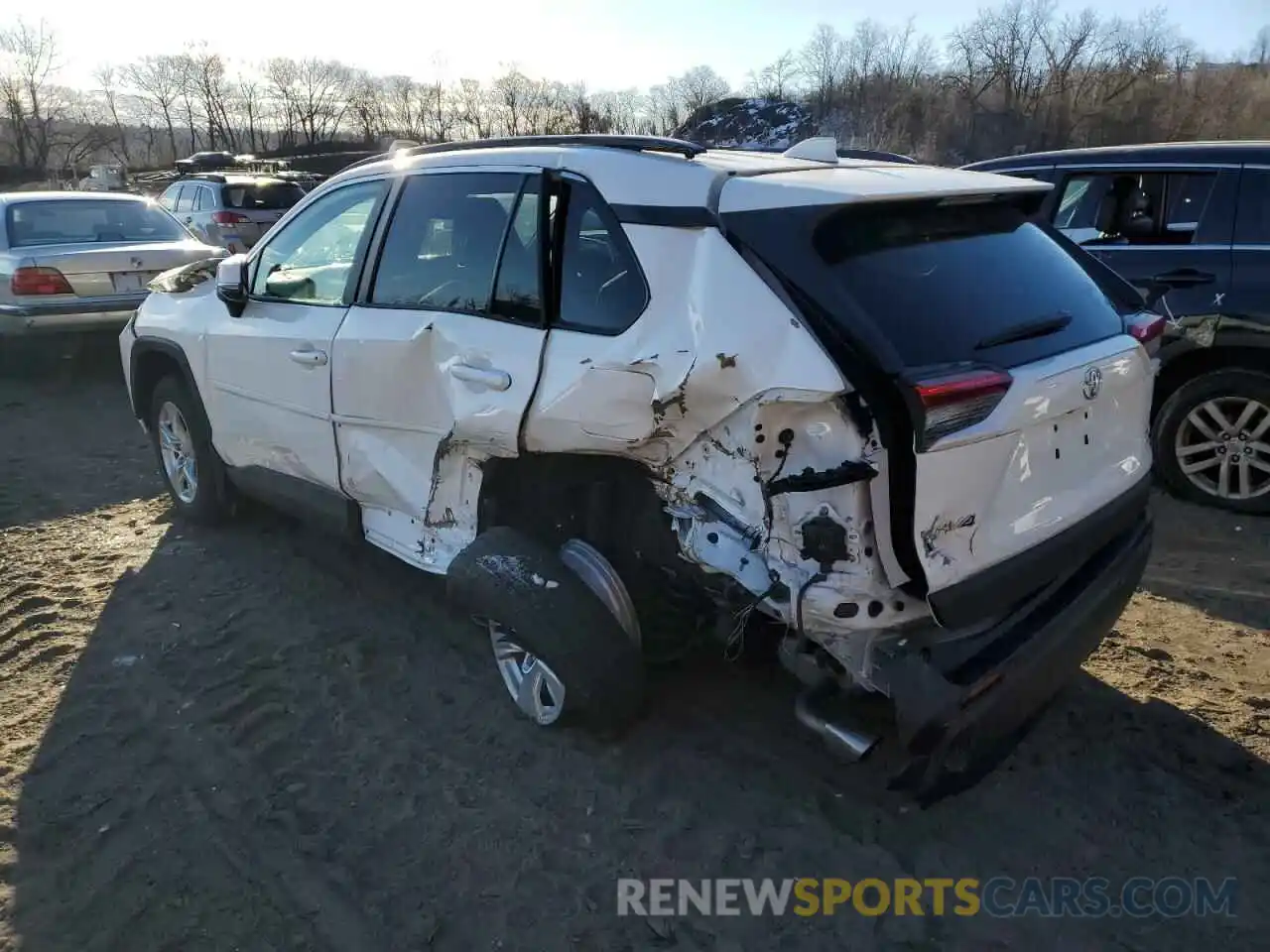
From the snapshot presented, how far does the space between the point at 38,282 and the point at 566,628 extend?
7341 millimetres

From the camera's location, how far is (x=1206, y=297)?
198 inches

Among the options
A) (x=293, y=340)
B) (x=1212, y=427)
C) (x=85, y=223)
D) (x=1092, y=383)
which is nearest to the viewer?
(x=1092, y=383)

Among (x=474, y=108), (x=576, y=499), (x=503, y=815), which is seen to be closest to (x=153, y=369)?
(x=576, y=499)

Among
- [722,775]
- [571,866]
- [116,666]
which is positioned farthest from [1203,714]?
[116,666]

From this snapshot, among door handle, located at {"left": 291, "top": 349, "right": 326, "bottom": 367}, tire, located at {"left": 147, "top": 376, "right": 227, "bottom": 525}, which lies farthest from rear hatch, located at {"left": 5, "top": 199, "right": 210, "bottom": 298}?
door handle, located at {"left": 291, "top": 349, "right": 326, "bottom": 367}

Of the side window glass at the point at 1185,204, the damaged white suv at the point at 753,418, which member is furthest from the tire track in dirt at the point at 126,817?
the side window glass at the point at 1185,204

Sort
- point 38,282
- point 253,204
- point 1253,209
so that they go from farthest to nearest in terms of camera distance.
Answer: point 253,204, point 38,282, point 1253,209

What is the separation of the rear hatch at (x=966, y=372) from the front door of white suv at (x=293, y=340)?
1.93 m

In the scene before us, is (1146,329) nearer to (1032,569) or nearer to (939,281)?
(939,281)

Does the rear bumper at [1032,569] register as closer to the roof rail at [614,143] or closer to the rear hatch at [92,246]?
the roof rail at [614,143]

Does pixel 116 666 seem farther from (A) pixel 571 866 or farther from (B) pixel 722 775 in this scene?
(B) pixel 722 775

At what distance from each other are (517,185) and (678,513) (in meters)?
1.29

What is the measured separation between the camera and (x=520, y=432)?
301 cm

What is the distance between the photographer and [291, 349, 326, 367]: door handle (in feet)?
12.5
